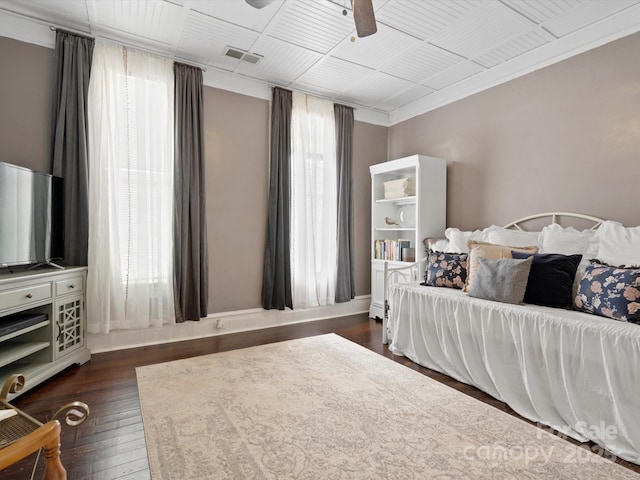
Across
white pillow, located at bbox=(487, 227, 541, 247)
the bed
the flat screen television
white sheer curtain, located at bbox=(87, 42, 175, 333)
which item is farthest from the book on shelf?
the flat screen television

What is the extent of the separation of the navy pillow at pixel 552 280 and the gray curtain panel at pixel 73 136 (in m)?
3.57

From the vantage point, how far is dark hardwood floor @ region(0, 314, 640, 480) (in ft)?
5.29

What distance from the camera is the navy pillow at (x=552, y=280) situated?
230 cm

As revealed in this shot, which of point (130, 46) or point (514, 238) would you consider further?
point (130, 46)

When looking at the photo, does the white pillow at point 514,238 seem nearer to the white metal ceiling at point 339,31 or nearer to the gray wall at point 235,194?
the white metal ceiling at point 339,31

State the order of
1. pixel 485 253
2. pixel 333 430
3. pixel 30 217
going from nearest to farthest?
pixel 333 430 < pixel 30 217 < pixel 485 253

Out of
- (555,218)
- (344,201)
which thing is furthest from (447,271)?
(344,201)

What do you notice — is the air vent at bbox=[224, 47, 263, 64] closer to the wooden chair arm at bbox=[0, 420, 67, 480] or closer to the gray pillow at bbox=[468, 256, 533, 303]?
the gray pillow at bbox=[468, 256, 533, 303]

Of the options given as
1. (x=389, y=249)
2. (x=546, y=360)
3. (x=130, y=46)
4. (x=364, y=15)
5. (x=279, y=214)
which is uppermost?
(x=130, y=46)

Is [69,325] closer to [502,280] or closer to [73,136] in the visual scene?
[73,136]

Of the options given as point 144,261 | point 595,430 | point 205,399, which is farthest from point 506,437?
point 144,261

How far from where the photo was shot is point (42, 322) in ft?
7.97

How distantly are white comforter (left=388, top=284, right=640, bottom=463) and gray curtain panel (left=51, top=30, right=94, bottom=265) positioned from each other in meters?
3.02

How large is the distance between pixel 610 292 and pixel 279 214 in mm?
2985
